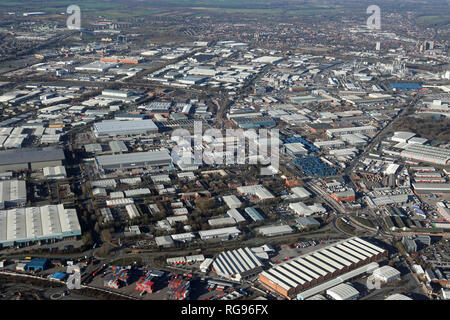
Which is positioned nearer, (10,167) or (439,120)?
(10,167)

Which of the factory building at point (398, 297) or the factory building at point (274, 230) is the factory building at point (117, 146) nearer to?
the factory building at point (274, 230)

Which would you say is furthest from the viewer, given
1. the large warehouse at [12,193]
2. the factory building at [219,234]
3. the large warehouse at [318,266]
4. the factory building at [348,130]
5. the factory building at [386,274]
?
the factory building at [348,130]

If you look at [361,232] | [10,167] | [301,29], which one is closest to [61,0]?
[301,29]

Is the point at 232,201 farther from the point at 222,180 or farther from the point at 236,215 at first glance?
the point at 222,180

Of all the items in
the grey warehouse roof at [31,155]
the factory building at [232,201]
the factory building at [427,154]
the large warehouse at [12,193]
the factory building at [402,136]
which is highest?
the factory building at [402,136]

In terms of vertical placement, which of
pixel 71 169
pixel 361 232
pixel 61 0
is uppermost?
pixel 61 0

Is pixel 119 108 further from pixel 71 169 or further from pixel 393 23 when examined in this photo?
pixel 393 23

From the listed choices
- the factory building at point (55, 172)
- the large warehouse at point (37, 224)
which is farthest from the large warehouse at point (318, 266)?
the factory building at point (55, 172)
